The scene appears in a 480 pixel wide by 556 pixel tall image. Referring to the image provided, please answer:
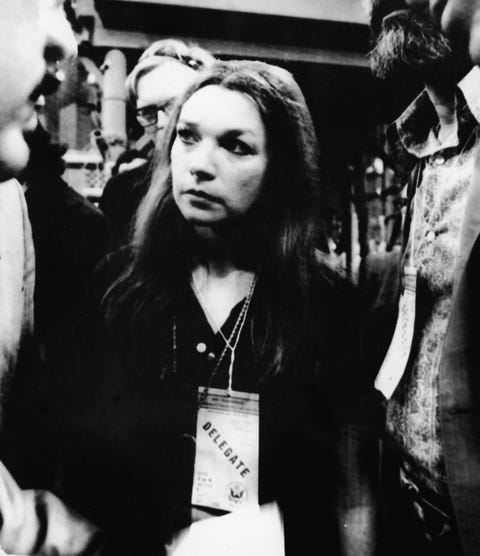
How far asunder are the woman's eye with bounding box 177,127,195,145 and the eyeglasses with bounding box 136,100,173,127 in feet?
0.17

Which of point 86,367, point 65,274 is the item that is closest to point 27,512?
point 86,367

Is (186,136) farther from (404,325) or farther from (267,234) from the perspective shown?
(404,325)

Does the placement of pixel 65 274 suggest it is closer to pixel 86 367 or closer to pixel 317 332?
pixel 86 367

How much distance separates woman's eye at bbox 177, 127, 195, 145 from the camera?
127cm

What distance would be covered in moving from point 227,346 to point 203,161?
439mm

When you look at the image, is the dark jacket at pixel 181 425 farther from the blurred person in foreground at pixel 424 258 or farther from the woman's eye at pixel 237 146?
the woman's eye at pixel 237 146

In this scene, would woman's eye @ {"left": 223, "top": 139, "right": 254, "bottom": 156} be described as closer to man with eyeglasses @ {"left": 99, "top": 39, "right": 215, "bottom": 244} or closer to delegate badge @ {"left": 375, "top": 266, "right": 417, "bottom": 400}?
man with eyeglasses @ {"left": 99, "top": 39, "right": 215, "bottom": 244}

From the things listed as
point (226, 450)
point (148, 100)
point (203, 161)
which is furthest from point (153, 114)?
point (226, 450)

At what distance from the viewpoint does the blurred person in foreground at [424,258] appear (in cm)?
113

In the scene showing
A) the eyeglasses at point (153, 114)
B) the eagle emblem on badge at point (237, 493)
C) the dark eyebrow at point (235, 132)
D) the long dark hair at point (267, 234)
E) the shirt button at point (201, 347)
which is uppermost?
the eyeglasses at point (153, 114)

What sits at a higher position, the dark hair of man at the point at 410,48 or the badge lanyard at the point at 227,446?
the dark hair of man at the point at 410,48

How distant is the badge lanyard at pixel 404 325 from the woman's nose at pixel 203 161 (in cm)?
48

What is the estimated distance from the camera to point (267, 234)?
129 cm

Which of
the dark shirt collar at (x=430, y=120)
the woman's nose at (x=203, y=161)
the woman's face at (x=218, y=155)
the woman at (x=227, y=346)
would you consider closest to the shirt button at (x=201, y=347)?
the woman at (x=227, y=346)
